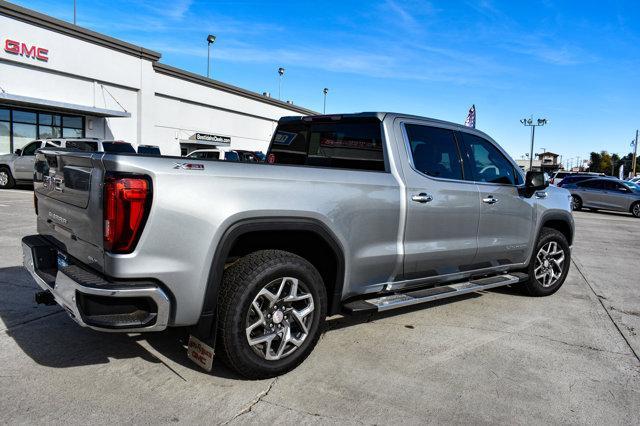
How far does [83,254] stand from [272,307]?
1236 millimetres

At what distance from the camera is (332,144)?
4.66 m

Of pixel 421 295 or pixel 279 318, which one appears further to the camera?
pixel 421 295

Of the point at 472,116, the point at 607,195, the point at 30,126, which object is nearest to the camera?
the point at 472,116

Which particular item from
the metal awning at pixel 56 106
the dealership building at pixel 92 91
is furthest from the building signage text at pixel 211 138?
the metal awning at pixel 56 106

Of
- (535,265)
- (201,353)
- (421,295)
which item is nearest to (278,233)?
(201,353)

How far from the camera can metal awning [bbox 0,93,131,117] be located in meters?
20.3

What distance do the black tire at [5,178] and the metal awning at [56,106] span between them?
4.19 m

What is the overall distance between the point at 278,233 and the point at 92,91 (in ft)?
79.3

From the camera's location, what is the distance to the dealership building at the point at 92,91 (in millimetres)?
21031

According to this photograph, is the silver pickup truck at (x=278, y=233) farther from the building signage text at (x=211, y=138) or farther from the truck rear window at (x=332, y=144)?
the building signage text at (x=211, y=138)

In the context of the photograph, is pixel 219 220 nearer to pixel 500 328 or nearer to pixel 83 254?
pixel 83 254

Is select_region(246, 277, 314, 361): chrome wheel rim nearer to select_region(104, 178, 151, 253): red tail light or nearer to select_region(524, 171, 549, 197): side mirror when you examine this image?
select_region(104, 178, 151, 253): red tail light

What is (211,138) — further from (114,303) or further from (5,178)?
(114,303)

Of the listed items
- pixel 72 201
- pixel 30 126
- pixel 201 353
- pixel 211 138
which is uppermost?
pixel 211 138
